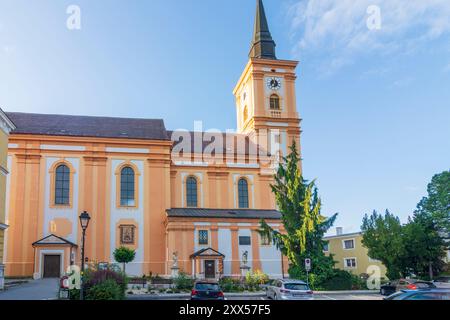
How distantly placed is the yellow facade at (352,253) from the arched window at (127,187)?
1038 inches

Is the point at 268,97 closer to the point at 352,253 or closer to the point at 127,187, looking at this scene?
the point at 127,187

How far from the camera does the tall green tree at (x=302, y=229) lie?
3147 centimetres

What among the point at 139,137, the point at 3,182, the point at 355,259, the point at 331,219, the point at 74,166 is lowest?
the point at 355,259

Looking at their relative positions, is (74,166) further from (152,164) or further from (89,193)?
(152,164)

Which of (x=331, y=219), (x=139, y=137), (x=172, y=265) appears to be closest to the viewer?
(x=331, y=219)

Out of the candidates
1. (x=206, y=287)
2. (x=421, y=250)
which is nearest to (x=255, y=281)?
(x=421, y=250)

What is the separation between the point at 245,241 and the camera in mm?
43594

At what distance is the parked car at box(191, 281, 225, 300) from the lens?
63.2 ft

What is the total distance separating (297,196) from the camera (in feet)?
107

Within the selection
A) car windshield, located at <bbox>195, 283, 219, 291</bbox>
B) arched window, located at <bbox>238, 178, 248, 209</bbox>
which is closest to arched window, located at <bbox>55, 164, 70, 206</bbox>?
arched window, located at <bbox>238, 178, 248, 209</bbox>

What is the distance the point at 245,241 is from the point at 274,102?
20.0m
